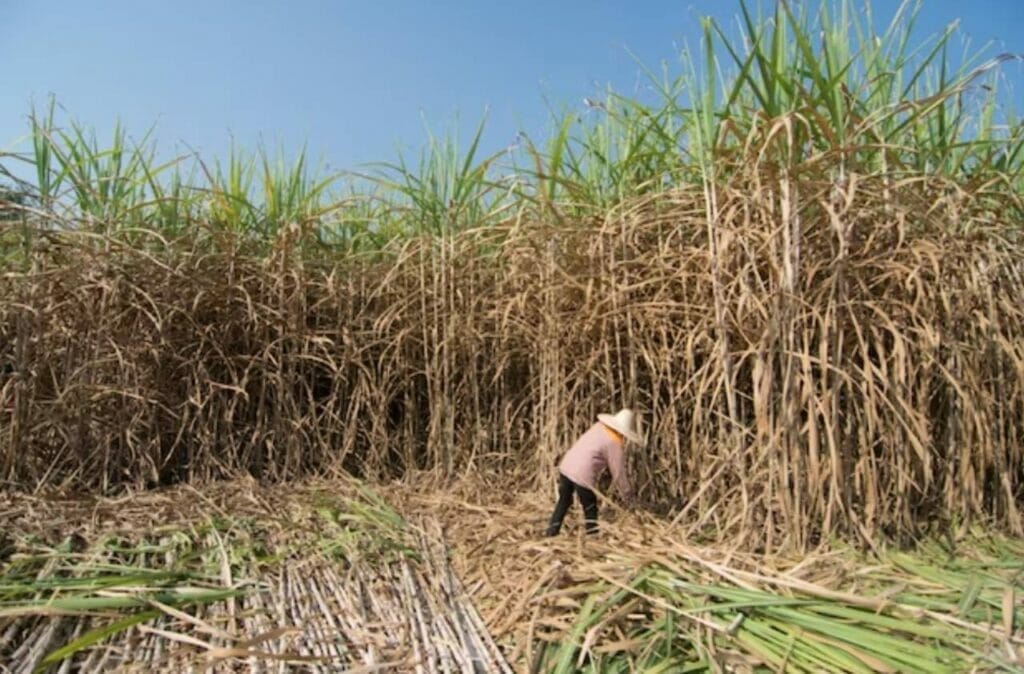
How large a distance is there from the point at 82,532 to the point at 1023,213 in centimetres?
363

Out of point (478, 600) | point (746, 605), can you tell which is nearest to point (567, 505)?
point (478, 600)

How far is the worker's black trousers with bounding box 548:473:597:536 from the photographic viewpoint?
2973mm

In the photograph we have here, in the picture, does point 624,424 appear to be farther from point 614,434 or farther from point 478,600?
point 478,600

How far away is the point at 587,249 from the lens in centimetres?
347

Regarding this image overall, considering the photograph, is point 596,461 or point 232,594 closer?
point 232,594

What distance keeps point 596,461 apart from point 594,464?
1 centimetres

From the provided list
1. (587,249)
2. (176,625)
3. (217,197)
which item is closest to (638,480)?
(587,249)

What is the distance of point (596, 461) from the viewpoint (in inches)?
117

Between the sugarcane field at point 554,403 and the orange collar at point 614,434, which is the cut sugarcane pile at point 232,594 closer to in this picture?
the sugarcane field at point 554,403

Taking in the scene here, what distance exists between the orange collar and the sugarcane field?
39 mm

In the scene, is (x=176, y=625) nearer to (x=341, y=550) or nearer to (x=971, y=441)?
(x=341, y=550)

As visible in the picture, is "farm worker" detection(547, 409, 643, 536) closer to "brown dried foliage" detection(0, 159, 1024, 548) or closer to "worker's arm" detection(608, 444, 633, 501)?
"worker's arm" detection(608, 444, 633, 501)

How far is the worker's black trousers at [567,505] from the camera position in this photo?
297 centimetres

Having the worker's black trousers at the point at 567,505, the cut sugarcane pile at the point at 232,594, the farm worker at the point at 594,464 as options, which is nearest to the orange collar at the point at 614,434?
the farm worker at the point at 594,464
